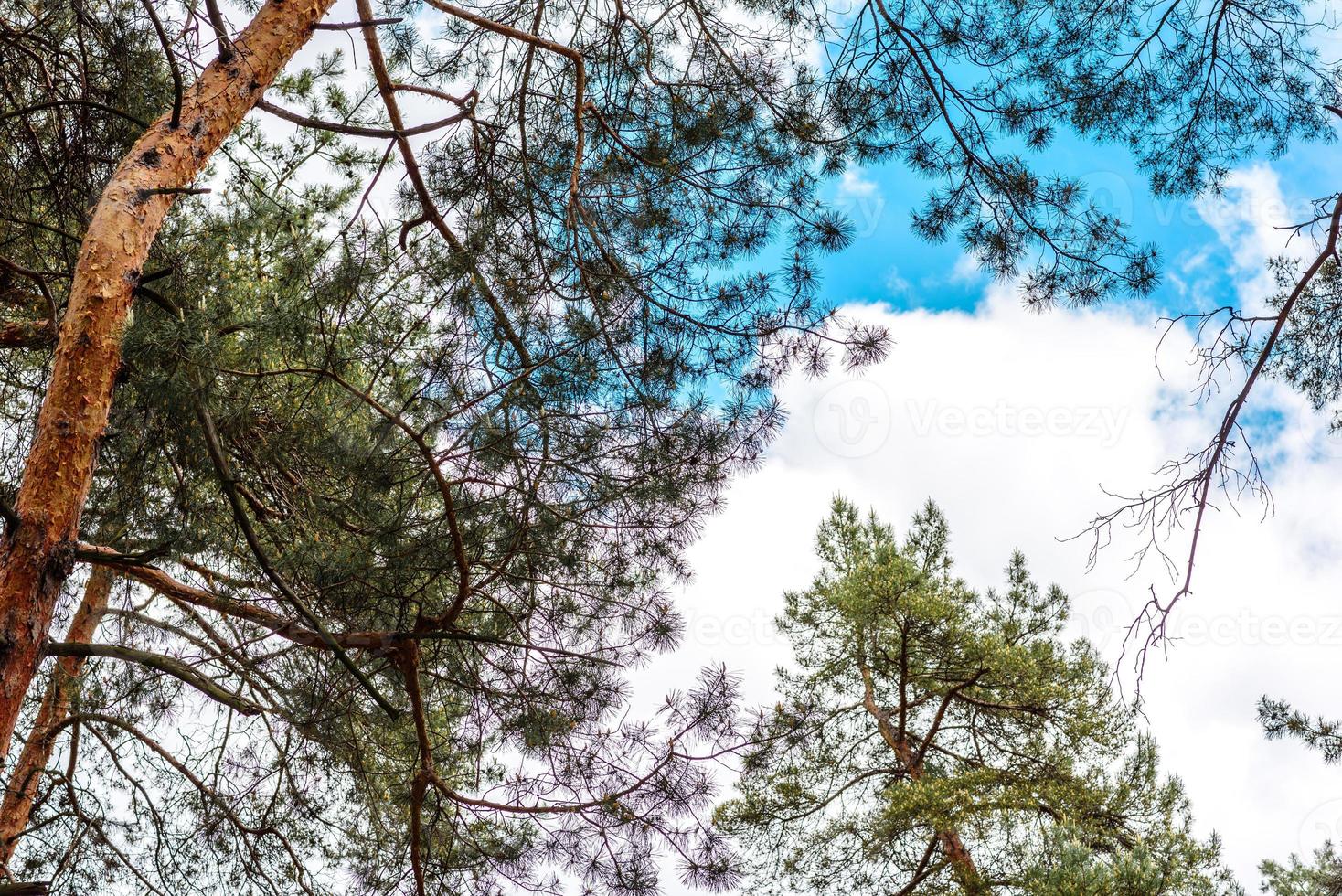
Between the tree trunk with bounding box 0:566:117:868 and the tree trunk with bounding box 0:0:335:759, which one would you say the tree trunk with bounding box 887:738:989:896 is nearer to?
the tree trunk with bounding box 0:566:117:868

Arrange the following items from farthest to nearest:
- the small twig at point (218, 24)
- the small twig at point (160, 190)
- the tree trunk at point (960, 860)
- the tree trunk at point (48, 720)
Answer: the tree trunk at point (960, 860)
the tree trunk at point (48, 720)
the small twig at point (218, 24)
the small twig at point (160, 190)

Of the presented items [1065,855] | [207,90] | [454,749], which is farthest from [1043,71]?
[1065,855]

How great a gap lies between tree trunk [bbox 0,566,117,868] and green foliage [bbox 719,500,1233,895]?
4971 mm

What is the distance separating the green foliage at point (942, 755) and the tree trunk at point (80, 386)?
6034 millimetres

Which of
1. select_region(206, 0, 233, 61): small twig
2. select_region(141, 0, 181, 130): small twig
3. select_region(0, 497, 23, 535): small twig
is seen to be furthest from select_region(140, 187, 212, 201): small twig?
select_region(0, 497, 23, 535): small twig

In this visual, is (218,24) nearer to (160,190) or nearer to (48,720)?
(160,190)

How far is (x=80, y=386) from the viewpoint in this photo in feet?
10.3

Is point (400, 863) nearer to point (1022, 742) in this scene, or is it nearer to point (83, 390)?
point (83, 390)

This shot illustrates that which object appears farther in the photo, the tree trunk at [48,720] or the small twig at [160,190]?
the tree trunk at [48,720]

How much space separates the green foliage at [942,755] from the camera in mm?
8586

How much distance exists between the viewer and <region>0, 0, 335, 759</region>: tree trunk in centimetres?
300

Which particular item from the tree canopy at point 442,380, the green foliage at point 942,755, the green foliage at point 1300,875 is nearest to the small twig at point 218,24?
the tree canopy at point 442,380

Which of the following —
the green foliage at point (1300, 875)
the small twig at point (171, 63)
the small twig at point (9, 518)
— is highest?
the green foliage at point (1300, 875)

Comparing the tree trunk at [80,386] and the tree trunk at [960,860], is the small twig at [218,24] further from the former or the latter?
the tree trunk at [960,860]
